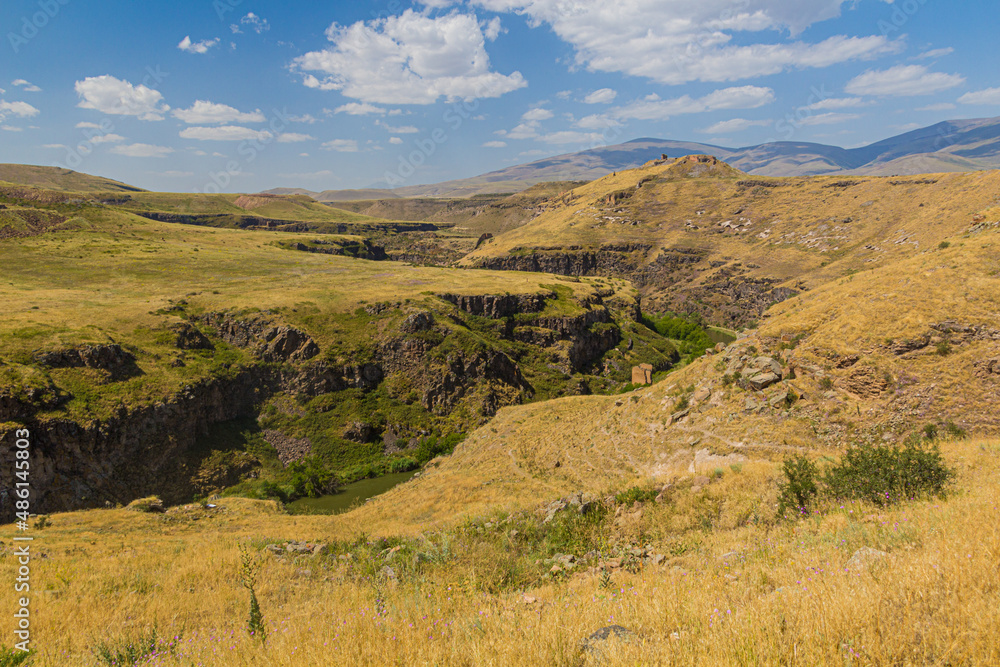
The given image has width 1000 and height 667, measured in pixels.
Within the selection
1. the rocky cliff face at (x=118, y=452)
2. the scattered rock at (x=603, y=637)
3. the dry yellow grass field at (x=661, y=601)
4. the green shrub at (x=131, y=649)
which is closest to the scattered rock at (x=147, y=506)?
the dry yellow grass field at (x=661, y=601)

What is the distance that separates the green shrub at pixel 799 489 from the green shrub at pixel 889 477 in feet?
1.25

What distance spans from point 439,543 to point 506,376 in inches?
2723

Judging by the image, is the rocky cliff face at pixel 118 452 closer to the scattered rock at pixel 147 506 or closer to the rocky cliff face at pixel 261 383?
the rocky cliff face at pixel 261 383

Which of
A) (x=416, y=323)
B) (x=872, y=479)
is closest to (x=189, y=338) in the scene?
(x=416, y=323)

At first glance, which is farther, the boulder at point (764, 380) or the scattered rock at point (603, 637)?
the boulder at point (764, 380)

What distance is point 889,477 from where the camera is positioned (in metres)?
9.90

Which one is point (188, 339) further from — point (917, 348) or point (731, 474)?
point (917, 348)

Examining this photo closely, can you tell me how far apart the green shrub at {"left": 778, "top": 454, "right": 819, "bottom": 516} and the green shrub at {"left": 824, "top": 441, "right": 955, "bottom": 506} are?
38 cm

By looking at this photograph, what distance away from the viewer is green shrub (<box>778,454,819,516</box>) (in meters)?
10.5

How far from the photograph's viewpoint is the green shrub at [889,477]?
30.8ft

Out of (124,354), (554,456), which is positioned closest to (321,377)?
(124,354)

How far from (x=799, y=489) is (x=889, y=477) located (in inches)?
71.7

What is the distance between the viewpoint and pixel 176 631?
28.3ft

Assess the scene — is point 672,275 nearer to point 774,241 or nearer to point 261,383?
point 774,241
